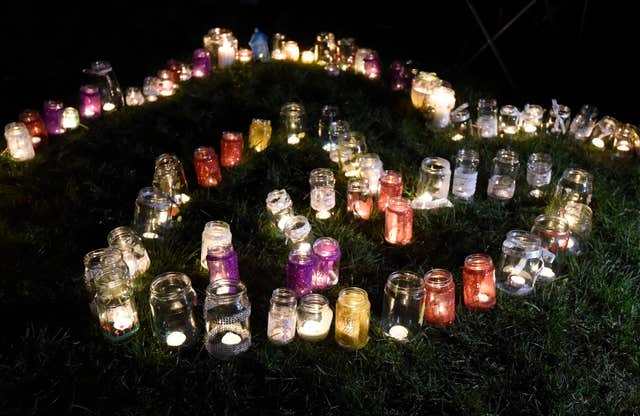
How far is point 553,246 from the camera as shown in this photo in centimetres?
434

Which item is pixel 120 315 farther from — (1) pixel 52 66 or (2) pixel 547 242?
(1) pixel 52 66

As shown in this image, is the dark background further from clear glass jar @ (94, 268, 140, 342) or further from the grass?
clear glass jar @ (94, 268, 140, 342)

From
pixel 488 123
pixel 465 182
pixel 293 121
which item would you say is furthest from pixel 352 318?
pixel 488 123

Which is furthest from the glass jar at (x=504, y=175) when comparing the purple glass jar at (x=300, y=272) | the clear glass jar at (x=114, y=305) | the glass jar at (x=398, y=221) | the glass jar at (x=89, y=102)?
the glass jar at (x=89, y=102)

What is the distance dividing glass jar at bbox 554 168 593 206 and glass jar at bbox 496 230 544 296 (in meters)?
0.99

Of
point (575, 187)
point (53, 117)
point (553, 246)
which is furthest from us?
point (53, 117)

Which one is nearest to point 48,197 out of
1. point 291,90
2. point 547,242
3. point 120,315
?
point 120,315

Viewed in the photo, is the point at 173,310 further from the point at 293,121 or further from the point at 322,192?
the point at 293,121

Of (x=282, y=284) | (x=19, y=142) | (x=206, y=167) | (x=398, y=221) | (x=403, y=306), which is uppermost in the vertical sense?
(x=19, y=142)

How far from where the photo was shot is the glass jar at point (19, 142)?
536cm

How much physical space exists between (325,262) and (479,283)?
948mm

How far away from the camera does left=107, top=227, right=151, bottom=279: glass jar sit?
4168 millimetres

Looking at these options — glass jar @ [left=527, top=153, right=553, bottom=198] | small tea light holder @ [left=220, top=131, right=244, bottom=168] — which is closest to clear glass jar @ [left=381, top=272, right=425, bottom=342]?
glass jar @ [left=527, top=153, right=553, bottom=198]

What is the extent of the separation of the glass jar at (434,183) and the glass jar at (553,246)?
0.83 meters
